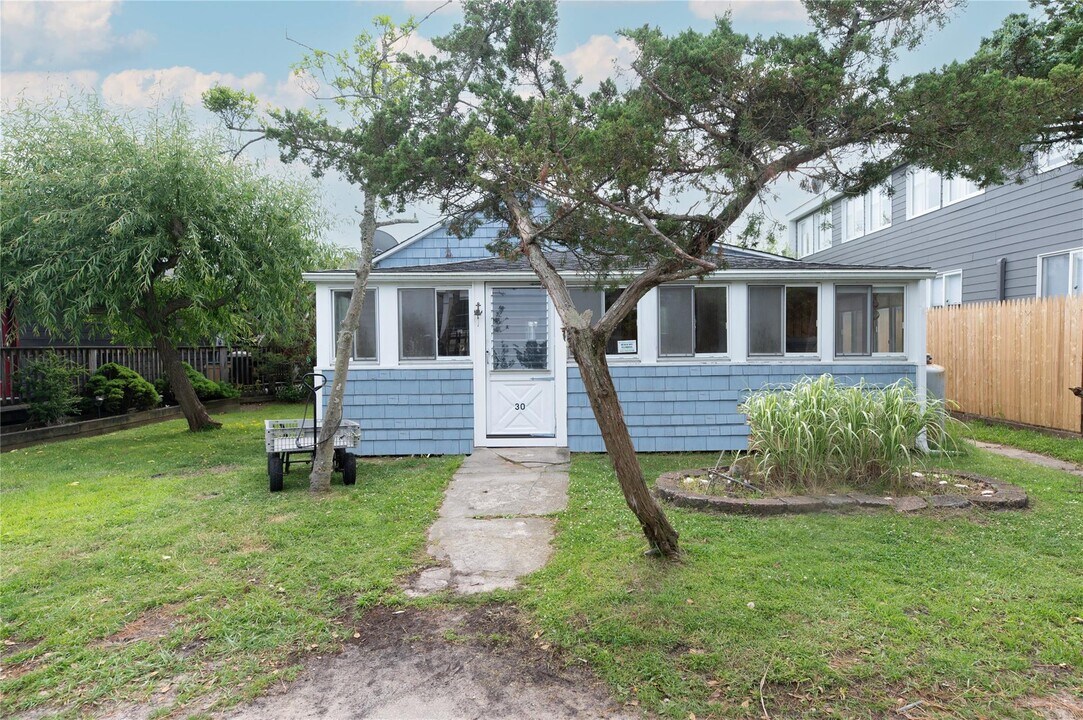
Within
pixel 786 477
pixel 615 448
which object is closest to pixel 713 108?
pixel 615 448

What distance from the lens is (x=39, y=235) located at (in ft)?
27.5

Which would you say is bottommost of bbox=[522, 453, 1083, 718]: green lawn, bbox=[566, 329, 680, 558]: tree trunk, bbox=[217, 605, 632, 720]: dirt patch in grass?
bbox=[217, 605, 632, 720]: dirt patch in grass

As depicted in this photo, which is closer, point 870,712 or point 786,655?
point 870,712

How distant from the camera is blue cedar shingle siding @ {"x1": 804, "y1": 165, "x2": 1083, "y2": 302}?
10.3 m

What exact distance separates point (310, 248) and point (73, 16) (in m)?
4.49

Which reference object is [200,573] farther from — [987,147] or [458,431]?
[987,147]

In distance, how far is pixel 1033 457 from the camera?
7594mm

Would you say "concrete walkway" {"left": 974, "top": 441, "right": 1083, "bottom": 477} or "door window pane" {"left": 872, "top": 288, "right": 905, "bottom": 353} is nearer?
"concrete walkway" {"left": 974, "top": 441, "right": 1083, "bottom": 477}

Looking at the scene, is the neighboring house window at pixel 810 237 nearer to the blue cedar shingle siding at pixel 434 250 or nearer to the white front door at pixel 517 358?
the blue cedar shingle siding at pixel 434 250

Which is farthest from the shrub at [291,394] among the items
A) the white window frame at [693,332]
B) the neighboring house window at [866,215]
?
the neighboring house window at [866,215]

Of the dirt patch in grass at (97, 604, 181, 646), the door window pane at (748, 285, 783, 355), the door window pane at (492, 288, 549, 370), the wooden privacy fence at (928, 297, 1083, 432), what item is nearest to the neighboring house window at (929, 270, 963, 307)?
the wooden privacy fence at (928, 297, 1083, 432)

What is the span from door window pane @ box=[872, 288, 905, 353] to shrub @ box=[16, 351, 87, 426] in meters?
12.4

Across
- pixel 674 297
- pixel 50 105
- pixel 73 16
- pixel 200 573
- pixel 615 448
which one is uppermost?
pixel 73 16

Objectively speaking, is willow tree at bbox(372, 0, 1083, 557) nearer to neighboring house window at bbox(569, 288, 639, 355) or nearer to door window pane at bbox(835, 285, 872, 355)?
neighboring house window at bbox(569, 288, 639, 355)
